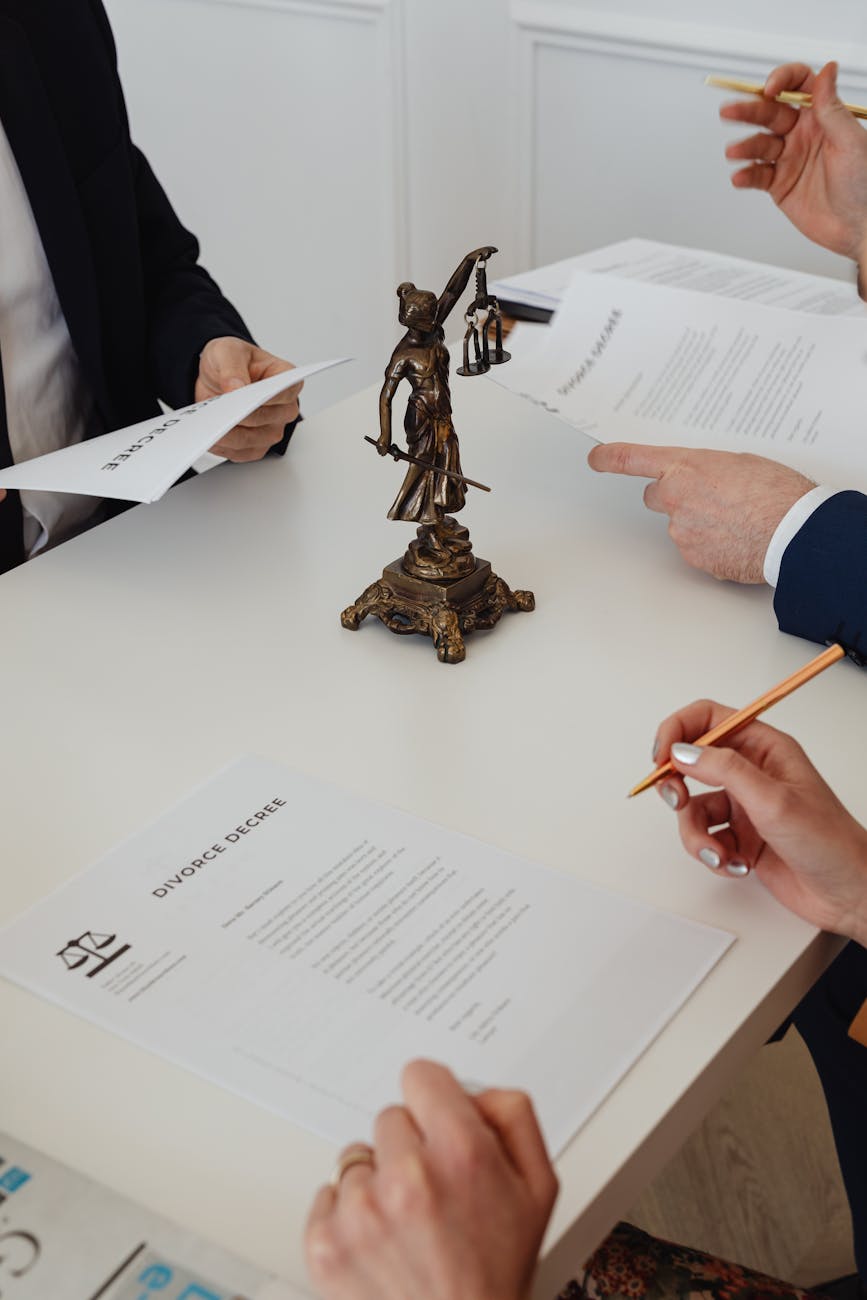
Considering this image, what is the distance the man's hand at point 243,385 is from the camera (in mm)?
1280

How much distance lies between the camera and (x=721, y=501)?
3.68 feet

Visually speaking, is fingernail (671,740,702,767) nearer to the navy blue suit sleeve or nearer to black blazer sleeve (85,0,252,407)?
the navy blue suit sleeve

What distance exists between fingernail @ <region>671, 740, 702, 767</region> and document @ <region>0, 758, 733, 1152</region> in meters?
0.09

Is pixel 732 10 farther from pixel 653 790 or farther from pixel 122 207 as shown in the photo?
pixel 653 790

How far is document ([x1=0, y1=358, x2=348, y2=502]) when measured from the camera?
1046 mm

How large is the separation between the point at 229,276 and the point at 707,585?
2435 millimetres

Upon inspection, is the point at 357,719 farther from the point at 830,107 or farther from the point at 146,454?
the point at 830,107

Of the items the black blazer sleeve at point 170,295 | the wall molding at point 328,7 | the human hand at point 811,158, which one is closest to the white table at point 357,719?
the black blazer sleeve at point 170,295

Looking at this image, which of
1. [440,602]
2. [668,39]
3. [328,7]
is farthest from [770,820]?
[328,7]

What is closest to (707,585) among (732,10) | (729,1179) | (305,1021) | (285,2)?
(305,1021)

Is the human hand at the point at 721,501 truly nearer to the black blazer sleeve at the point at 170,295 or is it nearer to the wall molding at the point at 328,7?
the black blazer sleeve at the point at 170,295

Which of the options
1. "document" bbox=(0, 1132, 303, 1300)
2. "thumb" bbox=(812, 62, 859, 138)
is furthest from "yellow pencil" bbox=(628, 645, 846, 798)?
"thumb" bbox=(812, 62, 859, 138)

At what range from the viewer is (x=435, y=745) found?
0.95 m

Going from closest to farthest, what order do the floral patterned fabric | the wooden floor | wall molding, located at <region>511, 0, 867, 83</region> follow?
1. the floral patterned fabric
2. the wooden floor
3. wall molding, located at <region>511, 0, 867, 83</region>
